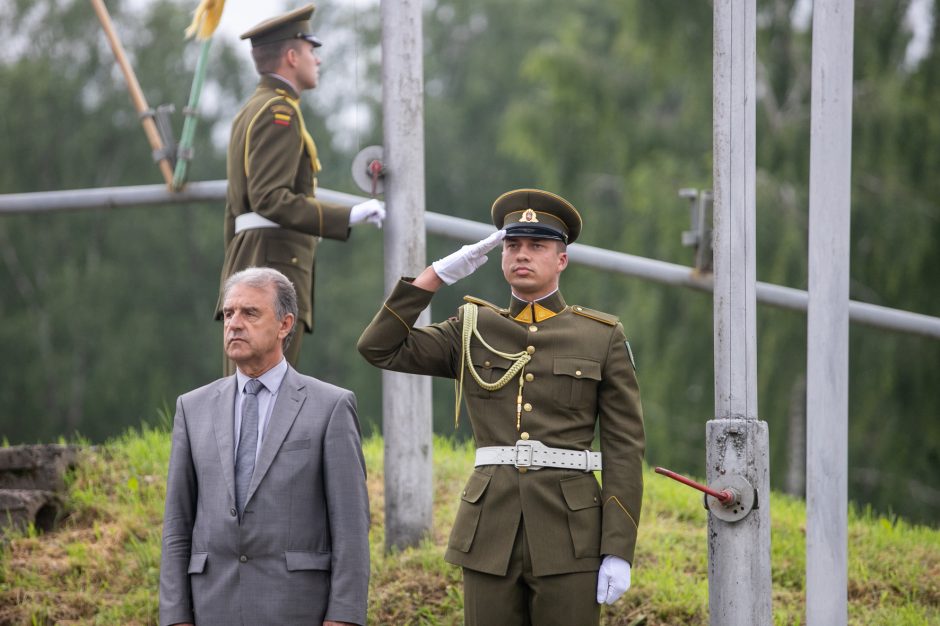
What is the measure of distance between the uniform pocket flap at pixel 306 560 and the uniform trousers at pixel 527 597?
0.51 meters

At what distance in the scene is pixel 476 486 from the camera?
488 centimetres

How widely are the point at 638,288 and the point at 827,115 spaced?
14676 millimetres

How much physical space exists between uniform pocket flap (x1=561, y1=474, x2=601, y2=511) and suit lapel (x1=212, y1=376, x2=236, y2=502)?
104 cm

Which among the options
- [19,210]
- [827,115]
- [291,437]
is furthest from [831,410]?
[19,210]

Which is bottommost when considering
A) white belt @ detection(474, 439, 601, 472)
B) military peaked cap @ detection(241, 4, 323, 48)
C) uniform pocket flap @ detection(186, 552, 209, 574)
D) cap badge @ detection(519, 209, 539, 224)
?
uniform pocket flap @ detection(186, 552, 209, 574)

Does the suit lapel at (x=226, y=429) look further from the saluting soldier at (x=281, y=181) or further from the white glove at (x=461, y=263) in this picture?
the saluting soldier at (x=281, y=181)

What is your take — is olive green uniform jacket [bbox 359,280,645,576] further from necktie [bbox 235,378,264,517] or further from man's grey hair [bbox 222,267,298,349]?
necktie [bbox 235,378,264,517]

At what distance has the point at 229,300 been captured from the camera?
466cm

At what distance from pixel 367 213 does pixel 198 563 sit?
94.3 inches

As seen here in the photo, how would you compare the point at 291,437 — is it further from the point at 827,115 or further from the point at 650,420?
the point at 650,420

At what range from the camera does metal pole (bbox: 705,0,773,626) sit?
5129 mm

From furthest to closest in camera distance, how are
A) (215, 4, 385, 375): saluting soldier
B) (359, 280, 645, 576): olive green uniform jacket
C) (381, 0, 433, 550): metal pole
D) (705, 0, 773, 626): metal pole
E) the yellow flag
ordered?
the yellow flag < (381, 0, 433, 550): metal pole < (215, 4, 385, 375): saluting soldier < (705, 0, 773, 626): metal pole < (359, 280, 645, 576): olive green uniform jacket

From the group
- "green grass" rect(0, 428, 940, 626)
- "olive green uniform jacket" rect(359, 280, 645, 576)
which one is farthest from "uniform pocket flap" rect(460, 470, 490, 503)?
"green grass" rect(0, 428, 940, 626)

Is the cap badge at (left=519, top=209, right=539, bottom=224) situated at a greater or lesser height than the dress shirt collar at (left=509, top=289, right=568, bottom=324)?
greater
